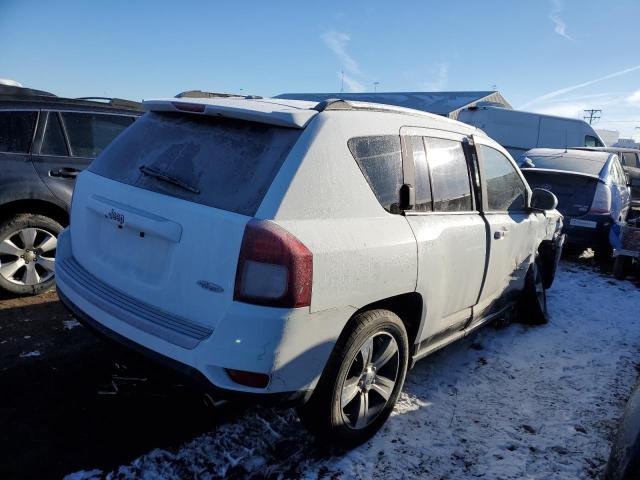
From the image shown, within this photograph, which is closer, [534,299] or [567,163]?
[534,299]

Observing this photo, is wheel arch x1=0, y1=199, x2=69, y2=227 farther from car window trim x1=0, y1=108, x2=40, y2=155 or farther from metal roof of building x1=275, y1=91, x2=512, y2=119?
metal roof of building x1=275, y1=91, x2=512, y2=119

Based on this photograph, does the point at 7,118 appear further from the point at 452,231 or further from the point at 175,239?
the point at 452,231

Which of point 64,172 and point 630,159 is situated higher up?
point 630,159

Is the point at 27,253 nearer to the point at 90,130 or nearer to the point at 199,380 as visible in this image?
the point at 90,130

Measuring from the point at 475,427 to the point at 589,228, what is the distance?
208 inches

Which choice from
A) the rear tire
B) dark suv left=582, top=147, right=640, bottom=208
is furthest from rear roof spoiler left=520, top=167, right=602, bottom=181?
dark suv left=582, top=147, right=640, bottom=208

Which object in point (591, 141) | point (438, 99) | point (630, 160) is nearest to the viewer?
point (630, 160)

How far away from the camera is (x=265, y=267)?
198cm

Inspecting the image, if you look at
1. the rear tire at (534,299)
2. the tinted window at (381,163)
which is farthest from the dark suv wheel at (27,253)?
the rear tire at (534,299)

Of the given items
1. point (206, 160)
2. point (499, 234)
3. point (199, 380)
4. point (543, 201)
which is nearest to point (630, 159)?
point (543, 201)

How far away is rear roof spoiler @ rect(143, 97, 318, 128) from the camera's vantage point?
7.47 ft

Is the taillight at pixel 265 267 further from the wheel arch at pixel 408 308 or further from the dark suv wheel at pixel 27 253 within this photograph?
the dark suv wheel at pixel 27 253

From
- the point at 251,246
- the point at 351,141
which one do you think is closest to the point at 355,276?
the point at 251,246

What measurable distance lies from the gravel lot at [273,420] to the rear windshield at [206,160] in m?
0.85
